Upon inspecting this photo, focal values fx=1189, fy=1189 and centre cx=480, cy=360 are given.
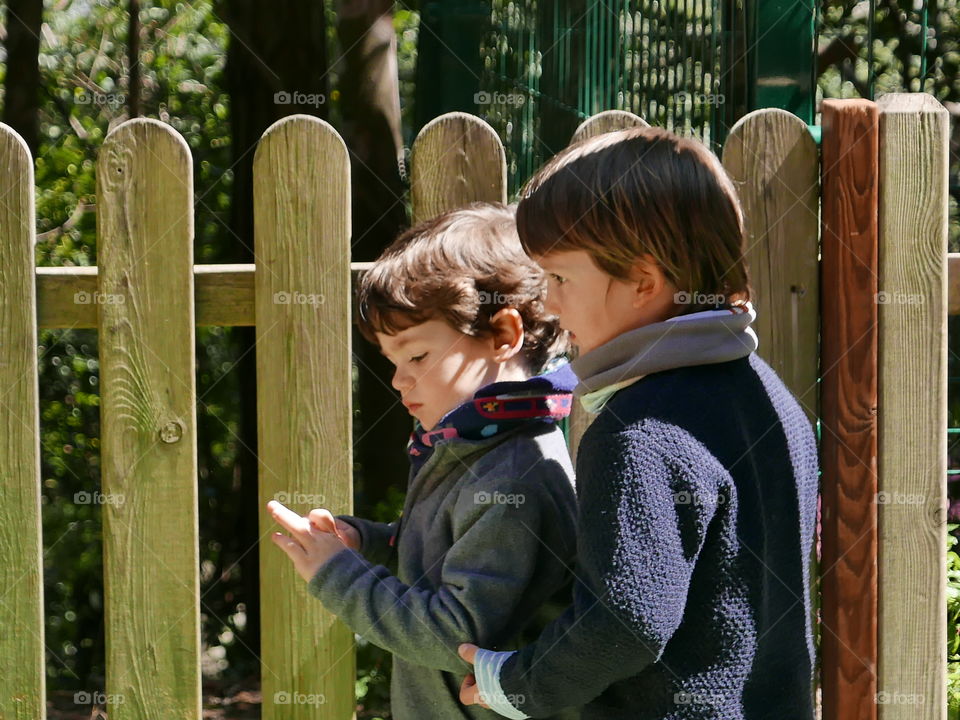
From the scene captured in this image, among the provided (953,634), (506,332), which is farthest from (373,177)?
(506,332)

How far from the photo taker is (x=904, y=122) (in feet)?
7.34

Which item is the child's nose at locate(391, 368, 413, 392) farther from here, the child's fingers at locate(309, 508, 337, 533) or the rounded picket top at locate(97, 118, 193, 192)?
the rounded picket top at locate(97, 118, 193, 192)

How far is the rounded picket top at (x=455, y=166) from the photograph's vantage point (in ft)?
7.36

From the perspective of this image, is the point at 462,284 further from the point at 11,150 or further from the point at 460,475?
the point at 11,150

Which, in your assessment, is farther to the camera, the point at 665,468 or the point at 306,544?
the point at 306,544

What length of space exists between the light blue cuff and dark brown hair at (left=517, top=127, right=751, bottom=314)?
0.56 m

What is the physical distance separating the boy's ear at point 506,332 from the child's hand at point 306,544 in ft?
1.29

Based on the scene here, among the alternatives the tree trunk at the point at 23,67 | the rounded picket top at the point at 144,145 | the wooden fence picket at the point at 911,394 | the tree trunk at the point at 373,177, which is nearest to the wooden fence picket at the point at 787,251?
the wooden fence picket at the point at 911,394

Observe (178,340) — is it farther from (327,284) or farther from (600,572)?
(600,572)

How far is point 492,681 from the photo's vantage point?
1.64 meters

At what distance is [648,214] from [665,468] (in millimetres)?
351

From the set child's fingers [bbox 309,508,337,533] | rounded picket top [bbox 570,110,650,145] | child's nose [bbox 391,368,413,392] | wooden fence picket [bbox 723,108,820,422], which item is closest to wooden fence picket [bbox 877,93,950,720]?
wooden fence picket [bbox 723,108,820,422]

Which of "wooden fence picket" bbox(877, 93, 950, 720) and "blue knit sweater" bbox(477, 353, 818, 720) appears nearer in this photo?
"blue knit sweater" bbox(477, 353, 818, 720)

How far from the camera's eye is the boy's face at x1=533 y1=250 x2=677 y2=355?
5.41 ft
